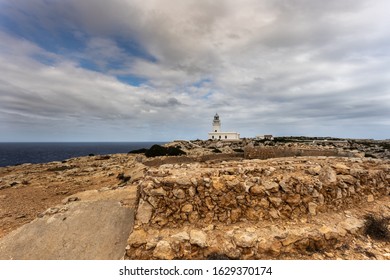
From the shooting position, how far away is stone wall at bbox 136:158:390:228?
6.53m

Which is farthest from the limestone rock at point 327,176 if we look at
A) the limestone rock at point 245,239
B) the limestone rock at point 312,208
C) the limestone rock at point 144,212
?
the limestone rock at point 144,212

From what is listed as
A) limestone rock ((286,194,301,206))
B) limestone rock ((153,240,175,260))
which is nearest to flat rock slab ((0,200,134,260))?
limestone rock ((153,240,175,260))

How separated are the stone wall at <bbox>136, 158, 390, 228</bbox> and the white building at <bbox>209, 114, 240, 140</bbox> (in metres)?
65.3

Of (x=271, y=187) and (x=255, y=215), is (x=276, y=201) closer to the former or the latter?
(x=271, y=187)

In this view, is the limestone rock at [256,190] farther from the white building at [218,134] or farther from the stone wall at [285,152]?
the white building at [218,134]

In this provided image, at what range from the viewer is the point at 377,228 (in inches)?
260

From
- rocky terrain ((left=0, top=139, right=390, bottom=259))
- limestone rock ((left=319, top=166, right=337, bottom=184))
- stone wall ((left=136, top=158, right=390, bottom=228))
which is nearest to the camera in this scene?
rocky terrain ((left=0, top=139, right=390, bottom=259))

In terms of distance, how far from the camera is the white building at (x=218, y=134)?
2857 inches

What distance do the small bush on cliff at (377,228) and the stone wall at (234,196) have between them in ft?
2.57

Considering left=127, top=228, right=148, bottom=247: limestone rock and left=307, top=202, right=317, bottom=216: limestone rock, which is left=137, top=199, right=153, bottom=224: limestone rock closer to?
left=127, top=228, right=148, bottom=247: limestone rock

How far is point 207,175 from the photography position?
23.3 ft

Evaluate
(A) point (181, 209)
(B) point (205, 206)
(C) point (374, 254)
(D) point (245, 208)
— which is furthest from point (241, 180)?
(C) point (374, 254)

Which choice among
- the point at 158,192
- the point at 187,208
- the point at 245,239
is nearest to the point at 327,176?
the point at 245,239

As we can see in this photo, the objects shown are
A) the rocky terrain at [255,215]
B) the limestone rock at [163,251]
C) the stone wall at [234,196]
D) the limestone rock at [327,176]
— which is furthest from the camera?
the limestone rock at [327,176]
